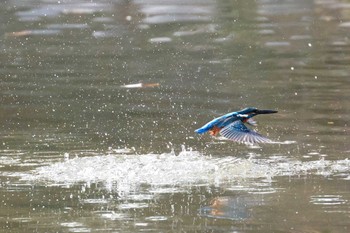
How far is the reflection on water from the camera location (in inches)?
282

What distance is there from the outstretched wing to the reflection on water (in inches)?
9.7

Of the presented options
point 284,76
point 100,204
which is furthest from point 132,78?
point 100,204

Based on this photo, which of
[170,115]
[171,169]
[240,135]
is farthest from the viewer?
[170,115]

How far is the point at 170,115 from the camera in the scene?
1050 centimetres

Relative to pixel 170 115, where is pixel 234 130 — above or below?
below

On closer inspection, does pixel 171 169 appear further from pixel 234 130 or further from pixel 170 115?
pixel 170 115

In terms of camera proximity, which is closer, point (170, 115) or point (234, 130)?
point (234, 130)

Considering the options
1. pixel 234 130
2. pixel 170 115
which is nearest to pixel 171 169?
pixel 234 130

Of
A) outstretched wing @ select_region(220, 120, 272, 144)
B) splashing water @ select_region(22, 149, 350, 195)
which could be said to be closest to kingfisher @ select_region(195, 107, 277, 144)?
outstretched wing @ select_region(220, 120, 272, 144)

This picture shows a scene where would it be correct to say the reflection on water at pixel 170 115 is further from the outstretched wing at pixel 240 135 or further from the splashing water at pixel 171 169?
the outstretched wing at pixel 240 135

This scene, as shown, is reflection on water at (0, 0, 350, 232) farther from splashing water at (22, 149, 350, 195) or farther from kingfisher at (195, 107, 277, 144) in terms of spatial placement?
kingfisher at (195, 107, 277, 144)

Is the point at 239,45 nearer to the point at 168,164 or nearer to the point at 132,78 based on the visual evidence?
the point at 132,78

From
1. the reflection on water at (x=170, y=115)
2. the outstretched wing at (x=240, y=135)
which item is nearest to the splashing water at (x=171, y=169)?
the reflection on water at (x=170, y=115)

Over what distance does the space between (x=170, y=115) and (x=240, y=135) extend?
2.33 m
